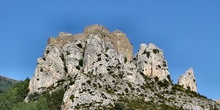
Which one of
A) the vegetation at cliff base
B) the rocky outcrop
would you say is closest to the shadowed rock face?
the rocky outcrop

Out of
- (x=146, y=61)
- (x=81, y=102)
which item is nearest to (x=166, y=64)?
(x=146, y=61)

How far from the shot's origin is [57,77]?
142375 millimetres

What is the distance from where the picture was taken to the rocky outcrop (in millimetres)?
154750

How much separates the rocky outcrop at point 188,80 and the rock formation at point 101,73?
23.9 feet

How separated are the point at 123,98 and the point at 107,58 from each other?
2493cm

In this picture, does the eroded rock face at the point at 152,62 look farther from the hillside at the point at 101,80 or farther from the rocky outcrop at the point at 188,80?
the rocky outcrop at the point at 188,80

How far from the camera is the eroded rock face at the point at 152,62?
151 meters

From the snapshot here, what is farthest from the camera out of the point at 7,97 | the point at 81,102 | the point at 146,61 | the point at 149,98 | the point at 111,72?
the point at 146,61

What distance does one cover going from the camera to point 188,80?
156m

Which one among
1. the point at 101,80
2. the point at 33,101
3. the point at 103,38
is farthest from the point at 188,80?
the point at 33,101

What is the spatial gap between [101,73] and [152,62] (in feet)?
98.5

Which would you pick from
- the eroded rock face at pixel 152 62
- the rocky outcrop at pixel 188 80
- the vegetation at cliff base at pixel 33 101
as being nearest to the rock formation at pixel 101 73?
the eroded rock face at pixel 152 62

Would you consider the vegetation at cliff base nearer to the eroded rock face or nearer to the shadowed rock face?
the shadowed rock face

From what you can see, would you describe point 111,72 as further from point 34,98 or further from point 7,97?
point 7,97
